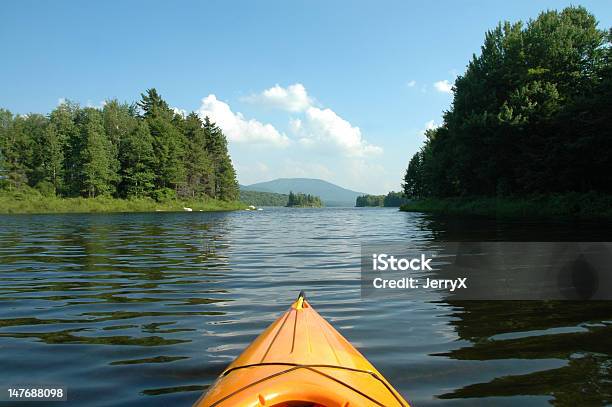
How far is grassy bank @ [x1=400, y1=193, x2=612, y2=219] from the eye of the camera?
29.0 meters

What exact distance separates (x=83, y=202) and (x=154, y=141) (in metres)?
19.2

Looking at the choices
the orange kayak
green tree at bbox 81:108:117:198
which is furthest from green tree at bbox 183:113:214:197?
the orange kayak

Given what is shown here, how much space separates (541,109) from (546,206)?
874cm

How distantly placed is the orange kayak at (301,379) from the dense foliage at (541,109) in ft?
104

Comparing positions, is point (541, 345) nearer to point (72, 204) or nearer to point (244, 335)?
point (244, 335)

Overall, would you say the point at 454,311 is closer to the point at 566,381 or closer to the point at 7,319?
the point at 566,381

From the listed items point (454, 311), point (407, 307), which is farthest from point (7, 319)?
point (454, 311)

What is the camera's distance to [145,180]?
74000mm

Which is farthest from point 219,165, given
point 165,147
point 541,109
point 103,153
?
point 541,109

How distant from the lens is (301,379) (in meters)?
3.01

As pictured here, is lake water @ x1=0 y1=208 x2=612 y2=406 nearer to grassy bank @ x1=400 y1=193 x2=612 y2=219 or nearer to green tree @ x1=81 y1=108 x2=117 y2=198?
grassy bank @ x1=400 y1=193 x2=612 y2=219

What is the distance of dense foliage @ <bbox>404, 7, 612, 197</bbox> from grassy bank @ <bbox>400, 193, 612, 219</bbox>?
1483 mm

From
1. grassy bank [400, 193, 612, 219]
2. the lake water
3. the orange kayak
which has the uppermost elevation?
grassy bank [400, 193, 612, 219]

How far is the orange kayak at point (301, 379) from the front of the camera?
2882mm
